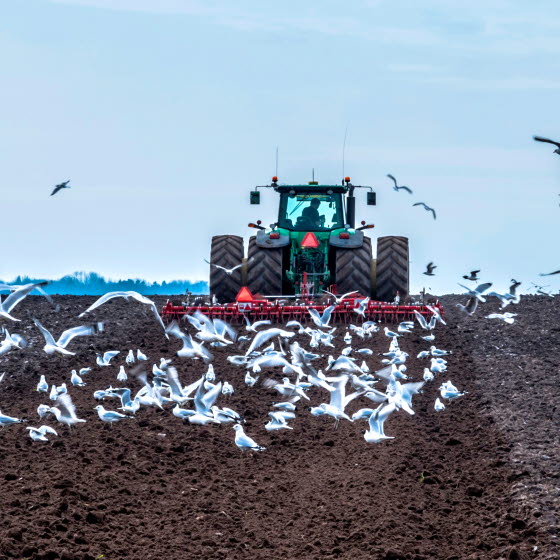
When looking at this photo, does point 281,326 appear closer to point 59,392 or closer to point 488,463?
point 59,392

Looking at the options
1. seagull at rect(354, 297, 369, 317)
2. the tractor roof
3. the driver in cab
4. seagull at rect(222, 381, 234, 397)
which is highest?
the tractor roof

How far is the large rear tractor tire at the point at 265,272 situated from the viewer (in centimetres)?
2097

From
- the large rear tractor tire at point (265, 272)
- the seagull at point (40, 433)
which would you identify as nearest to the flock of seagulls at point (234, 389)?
the seagull at point (40, 433)

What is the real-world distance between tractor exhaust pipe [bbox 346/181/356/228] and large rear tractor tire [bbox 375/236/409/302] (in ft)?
2.87

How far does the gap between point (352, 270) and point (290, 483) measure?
11512 millimetres

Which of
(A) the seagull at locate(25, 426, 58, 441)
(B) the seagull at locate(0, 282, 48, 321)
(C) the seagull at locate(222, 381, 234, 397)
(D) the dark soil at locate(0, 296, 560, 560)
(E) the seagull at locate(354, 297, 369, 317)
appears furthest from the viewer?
(E) the seagull at locate(354, 297, 369, 317)

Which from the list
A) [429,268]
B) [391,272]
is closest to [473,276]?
[429,268]

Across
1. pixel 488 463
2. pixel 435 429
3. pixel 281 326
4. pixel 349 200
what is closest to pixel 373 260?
pixel 349 200

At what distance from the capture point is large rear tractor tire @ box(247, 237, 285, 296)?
20969 mm

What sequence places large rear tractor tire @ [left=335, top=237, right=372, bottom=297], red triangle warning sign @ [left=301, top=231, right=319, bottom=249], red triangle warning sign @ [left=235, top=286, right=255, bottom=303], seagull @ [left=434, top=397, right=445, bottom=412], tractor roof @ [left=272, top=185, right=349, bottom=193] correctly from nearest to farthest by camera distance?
1. seagull @ [left=434, top=397, right=445, bottom=412]
2. red triangle warning sign @ [left=235, top=286, right=255, bottom=303]
3. red triangle warning sign @ [left=301, top=231, right=319, bottom=249]
4. large rear tractor tire @ [left=335, top=237, right=372, bottom=297]
5. tractor roof @ [left=272, top=185, right=349, bottom=193]

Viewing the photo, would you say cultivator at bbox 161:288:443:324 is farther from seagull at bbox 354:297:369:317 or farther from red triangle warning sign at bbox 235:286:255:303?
seagull at bbox 354:297:369:317

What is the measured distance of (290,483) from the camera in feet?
31.6

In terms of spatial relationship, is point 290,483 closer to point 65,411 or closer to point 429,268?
point 65,411

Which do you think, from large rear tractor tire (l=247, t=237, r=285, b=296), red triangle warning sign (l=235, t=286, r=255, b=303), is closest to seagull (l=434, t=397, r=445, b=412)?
red triangle warning sign (l=235, t=286, r=255, b=303)
